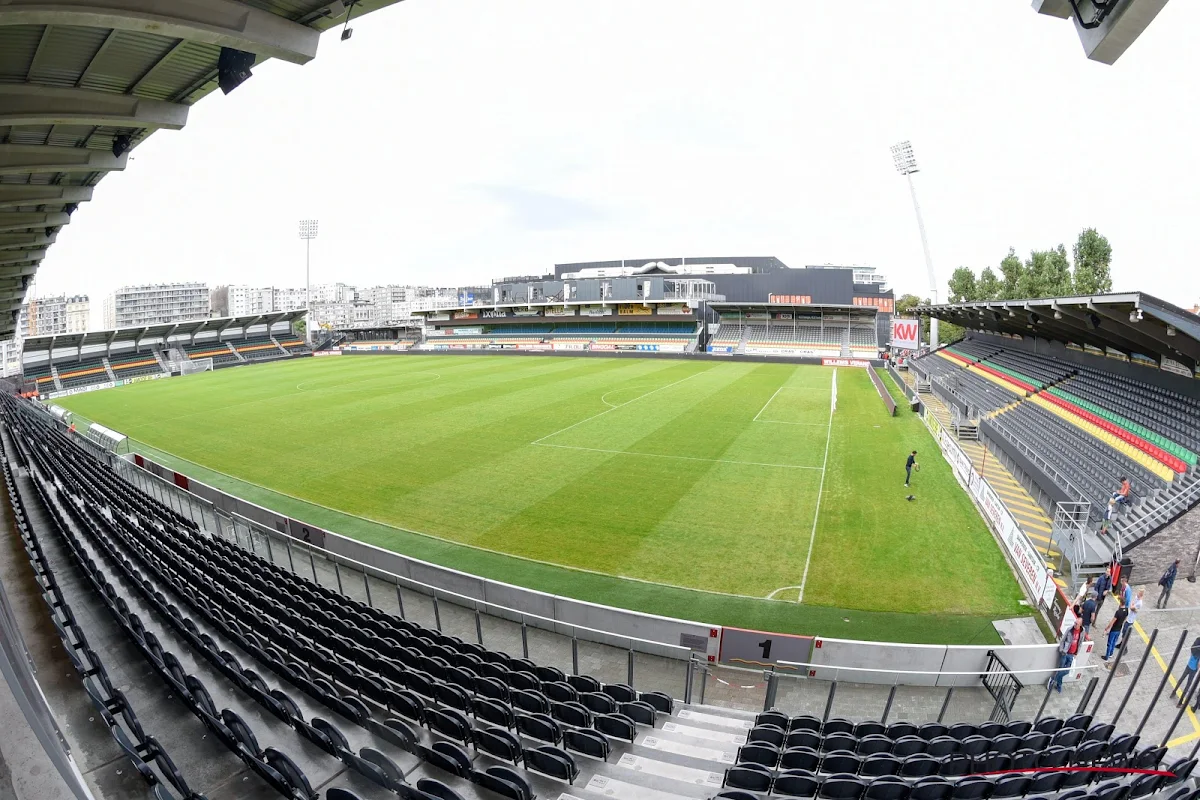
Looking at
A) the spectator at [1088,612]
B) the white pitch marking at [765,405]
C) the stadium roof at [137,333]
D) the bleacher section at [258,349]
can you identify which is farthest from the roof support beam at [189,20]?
the bleacher section at [258,349]

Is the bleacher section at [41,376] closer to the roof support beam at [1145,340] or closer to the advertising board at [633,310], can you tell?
the advertising board at [633,310]

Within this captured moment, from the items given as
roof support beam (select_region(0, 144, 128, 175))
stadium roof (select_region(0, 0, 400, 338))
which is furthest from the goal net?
roof support beam (select_region(0, 144, 128, 175))

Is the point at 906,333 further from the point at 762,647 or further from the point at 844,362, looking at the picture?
the point at 762,647

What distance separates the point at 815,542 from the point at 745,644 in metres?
6.41

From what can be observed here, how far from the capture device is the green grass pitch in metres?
12.3

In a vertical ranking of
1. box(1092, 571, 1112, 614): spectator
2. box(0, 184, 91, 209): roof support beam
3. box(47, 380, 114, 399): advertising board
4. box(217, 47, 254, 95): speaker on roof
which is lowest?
box(47, 380, 114, 399): advertising board

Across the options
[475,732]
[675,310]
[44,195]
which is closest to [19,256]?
[44,195]

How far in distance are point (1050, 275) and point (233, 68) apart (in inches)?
2487

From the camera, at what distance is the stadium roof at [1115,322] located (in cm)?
1423

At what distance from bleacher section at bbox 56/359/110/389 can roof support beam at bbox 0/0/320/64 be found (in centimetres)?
6152

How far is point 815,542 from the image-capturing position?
14750 millimetres

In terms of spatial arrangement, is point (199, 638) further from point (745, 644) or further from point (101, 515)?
point (101, 515)

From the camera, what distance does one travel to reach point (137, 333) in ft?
191

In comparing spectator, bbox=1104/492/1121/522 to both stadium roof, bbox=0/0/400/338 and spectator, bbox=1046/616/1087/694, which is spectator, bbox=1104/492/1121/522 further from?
stadium roof, bbox=0/0/400/338
